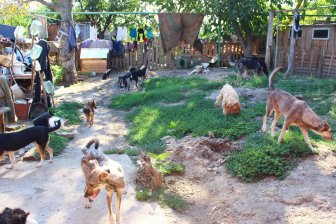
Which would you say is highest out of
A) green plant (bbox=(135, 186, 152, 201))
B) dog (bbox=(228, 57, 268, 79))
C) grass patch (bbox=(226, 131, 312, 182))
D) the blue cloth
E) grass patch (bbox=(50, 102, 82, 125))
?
the blue cloth

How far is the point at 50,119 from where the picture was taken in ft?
25.6

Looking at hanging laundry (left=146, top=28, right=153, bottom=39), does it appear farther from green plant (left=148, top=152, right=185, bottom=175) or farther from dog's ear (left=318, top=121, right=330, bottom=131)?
dog's ear (left=318, top=121, right=330, bottom=131)

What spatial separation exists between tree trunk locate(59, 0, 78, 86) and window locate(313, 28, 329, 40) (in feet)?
35.0

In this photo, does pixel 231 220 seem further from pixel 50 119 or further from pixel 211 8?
pixel 211 8

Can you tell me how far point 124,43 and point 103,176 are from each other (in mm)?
18977

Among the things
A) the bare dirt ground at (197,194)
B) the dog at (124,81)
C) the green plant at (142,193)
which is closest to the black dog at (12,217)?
the bare dirt ground at (197,194)

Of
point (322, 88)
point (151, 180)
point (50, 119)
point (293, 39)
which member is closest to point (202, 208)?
point (151, 180)

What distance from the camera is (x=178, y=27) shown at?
18469 mm

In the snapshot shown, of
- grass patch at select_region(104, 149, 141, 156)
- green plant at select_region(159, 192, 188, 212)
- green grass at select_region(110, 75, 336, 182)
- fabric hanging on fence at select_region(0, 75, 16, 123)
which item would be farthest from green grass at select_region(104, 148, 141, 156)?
fabric hanging on fence at select_region(0, 75, 16, 123)

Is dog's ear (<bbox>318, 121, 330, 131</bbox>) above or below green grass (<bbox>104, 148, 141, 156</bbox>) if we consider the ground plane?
above

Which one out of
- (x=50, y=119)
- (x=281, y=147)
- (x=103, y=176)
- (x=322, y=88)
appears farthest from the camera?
(x=322, y=88)

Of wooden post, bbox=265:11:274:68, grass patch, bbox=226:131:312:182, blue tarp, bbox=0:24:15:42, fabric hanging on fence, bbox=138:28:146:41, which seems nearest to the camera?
grass patch, bbox=226:131:312:182

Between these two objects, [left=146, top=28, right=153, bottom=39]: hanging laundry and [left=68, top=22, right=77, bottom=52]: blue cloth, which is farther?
[left=146, top=28, right=153, bottom=39]: hanging laundry

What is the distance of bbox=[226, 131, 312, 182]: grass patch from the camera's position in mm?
6180
